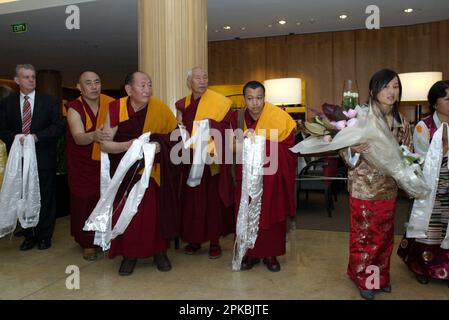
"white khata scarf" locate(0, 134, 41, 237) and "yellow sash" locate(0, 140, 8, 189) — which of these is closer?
"white khata scarf" locate(0, 134, 41, 237)

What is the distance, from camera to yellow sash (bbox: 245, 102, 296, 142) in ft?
8.97

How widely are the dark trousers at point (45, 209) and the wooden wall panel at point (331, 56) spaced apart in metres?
6.30

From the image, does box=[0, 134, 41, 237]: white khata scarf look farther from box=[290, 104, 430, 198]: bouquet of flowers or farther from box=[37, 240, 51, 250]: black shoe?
box=[290, 104, 430, 198]: bouquet of flowers

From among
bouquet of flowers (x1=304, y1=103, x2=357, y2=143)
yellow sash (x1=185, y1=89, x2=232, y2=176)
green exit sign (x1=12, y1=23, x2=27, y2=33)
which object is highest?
green exit sign (x1=12, y1=23, x2=27, y2=33)

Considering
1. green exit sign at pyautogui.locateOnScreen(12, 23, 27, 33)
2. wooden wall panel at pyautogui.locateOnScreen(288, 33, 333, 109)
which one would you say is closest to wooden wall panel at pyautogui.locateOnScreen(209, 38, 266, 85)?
wooden wall panel at pyautogui.locateOnScreen(288, 33, 333, 109)

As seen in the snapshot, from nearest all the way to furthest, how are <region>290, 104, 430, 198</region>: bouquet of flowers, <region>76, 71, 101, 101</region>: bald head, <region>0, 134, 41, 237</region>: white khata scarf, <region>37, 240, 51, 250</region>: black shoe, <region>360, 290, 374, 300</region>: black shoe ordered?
<region>290, 104, 430, 198</region>: bouquet of flowers, <region>360, 290, 374, 300</region>: black shoe, <region>76, 71, 101, 101</region>: bald head, <region>0, 134, 41, 237</region>: white khata scarf, <region>37, 240, 51, 250</region>: black shoe

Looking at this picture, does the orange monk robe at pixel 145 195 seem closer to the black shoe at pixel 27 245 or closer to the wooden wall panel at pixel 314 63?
the black shoe at pixel 27 245

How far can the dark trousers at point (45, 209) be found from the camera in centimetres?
344

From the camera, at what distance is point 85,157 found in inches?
125

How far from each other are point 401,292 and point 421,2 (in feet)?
18.7

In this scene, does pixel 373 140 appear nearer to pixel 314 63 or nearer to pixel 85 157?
pixel 85 157

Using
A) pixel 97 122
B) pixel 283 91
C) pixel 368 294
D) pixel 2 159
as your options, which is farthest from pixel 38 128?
pixel 283 91

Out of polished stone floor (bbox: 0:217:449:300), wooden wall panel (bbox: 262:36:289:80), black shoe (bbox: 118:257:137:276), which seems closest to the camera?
polished stone floor (bbox: 0:217:449:300)

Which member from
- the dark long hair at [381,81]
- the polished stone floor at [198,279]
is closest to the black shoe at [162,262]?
the polished stone floor at [198,279]
